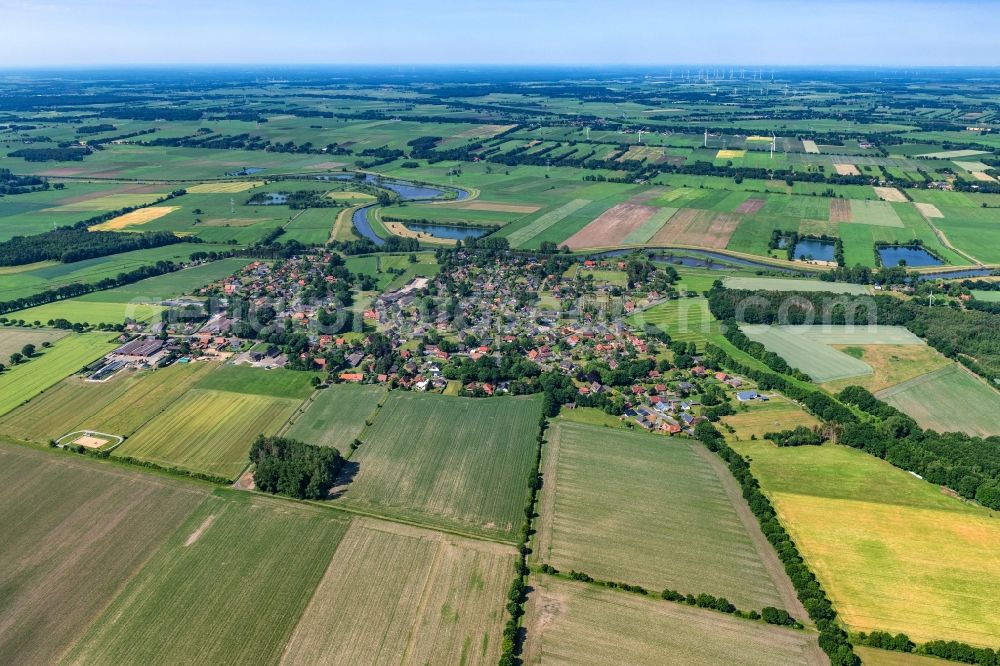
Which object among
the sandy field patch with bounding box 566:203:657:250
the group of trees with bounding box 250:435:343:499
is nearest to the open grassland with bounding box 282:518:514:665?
the group of trees with bounding box 250:435:343:499

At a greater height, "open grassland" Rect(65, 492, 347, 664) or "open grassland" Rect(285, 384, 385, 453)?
"open grassland" Rect(285, 384, 385, 453)

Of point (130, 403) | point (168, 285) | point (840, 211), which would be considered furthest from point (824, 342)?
point (168, 285)

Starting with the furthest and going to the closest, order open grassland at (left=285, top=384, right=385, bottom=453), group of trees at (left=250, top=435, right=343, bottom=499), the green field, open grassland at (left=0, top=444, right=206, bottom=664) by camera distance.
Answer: the green field < open grassland at (left=285, top=384, right=385, bottom=453) < group of trees at (left=250, top=435, right=343, bottom=499) < open grassland at (left=0, top=444, right=206, bottom=664)

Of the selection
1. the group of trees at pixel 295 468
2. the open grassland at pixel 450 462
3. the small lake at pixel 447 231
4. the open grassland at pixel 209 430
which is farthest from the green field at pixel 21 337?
the small lake at pixel 447 231

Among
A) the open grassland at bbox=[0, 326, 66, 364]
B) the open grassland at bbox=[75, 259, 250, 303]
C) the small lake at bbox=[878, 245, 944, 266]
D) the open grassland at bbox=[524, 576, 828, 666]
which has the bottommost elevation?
the open grassland at bbox=[524, 576, 828, 666]

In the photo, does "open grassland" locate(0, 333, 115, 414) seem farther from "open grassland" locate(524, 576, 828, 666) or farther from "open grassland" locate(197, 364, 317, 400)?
"open grassland" locate(524, 576, 828, 666)

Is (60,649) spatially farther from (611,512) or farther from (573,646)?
(611,512)

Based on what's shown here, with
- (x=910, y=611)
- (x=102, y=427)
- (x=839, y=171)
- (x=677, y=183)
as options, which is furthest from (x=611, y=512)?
(x=839, y=171)

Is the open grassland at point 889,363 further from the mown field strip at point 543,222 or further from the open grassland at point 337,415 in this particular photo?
the mown field strip at point 543,222
